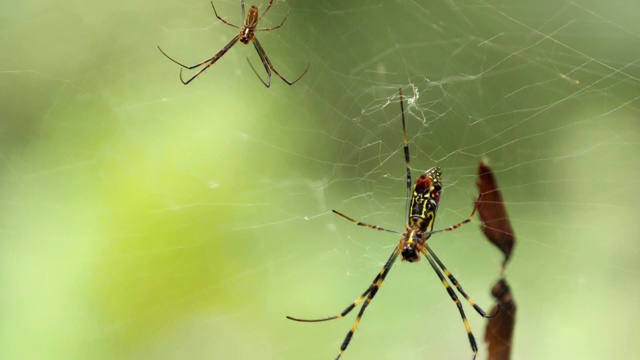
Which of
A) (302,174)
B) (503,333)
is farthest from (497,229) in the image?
(302,174)

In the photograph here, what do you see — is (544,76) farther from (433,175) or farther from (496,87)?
(433,175)

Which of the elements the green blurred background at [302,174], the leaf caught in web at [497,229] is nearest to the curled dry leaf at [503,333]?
the leaf caught in web at [497,229]

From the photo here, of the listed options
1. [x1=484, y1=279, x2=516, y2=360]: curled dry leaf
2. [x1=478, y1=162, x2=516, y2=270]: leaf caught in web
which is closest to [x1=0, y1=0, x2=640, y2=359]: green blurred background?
[x1=478, y1=162, x2=516, y2=270]: leaf caught in web

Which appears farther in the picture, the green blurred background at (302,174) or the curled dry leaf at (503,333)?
the green blurred background at (302,174)

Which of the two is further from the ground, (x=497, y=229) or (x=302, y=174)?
(x=497, y=229)

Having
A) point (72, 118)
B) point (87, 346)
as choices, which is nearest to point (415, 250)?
point (87, 346)

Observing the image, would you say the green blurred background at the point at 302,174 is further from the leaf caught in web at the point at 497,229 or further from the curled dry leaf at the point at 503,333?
the curled dry leaf at the point at 503,333

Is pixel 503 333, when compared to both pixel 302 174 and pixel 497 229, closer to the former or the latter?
pixel 497 229

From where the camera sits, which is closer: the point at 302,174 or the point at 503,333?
the point at 503,333

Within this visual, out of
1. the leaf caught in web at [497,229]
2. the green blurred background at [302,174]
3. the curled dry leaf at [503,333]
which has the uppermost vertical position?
the leaf caught in web at [497,229]

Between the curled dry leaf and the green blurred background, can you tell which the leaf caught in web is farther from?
the green blurred background
